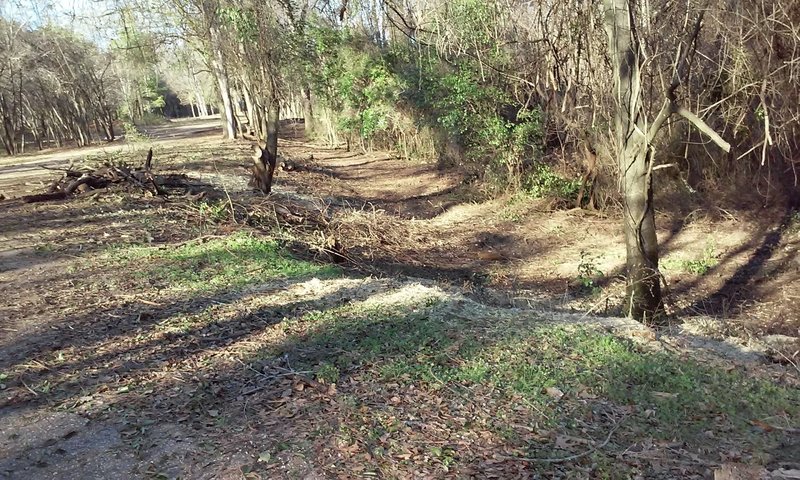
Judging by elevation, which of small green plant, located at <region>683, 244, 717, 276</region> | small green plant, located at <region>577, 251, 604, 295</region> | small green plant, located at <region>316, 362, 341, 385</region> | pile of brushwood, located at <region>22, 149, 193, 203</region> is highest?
pile of brushwood, located at <region>22, 149, 193, 203</region>

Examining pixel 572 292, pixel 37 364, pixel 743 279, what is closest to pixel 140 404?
pixel 37 364

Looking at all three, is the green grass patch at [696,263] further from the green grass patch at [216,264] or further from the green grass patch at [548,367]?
the green grass patch at [216,264]

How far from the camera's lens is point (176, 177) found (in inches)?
477

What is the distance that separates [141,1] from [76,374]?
10.1 metres

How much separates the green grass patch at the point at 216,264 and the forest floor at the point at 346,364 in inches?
1.6

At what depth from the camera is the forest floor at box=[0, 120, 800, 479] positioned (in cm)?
317

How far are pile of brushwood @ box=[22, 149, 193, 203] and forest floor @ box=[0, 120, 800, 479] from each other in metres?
1.48

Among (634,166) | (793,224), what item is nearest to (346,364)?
(634,166)

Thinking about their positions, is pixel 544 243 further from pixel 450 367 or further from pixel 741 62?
pixel 450 367

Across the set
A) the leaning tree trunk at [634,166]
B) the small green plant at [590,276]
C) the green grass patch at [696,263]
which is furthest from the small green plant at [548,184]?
the leaning tree trunk at [634,166]

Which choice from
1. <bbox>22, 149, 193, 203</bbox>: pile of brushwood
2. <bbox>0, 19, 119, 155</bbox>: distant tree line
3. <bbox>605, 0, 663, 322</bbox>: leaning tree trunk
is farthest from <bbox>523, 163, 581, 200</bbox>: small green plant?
<bbox>0, 19, 119, 155</bbox>: distant tree line

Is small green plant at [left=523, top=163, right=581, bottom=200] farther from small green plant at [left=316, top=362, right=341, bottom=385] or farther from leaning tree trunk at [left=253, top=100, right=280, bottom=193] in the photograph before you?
small green plant at [left=316, top=362, right=341, bottom=385]

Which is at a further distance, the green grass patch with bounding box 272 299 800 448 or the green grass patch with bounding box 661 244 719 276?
the green grass patch with bounding box 661 244 719 276

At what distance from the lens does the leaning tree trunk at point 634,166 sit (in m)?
5.54
